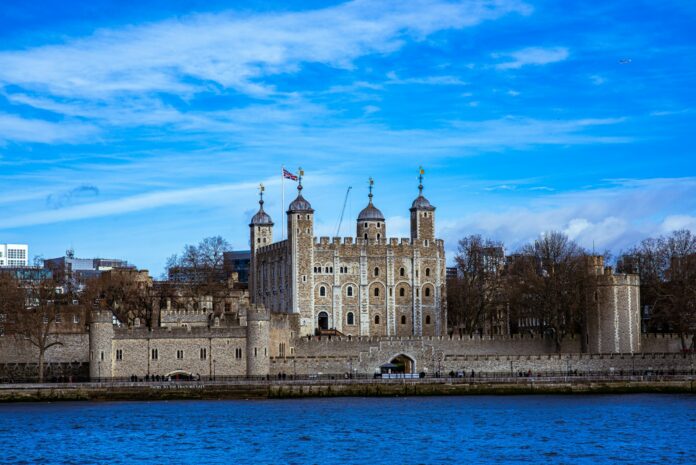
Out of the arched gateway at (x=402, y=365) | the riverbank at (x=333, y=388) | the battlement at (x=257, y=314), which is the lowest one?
the riverbank at (x=333, y=388)

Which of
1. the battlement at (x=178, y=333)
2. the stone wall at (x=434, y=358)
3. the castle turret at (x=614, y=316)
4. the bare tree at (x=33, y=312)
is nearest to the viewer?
the battlement at (x=178, y=333)

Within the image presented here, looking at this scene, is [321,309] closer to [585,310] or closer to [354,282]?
[354,282]

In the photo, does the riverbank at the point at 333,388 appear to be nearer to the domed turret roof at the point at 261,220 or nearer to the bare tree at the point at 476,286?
the bare tree at the point at 476,286

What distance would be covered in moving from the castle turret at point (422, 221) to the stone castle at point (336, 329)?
0.31 feet

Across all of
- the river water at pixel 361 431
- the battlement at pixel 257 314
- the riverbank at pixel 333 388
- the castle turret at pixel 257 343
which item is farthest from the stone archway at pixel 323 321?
the river water at pixel 361 431

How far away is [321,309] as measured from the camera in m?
109

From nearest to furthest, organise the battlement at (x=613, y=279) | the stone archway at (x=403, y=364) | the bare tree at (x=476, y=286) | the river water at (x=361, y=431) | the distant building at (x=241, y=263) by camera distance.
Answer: the river water at (x=361, y=431) → the stone archway at (x=403, y=364) → the battlement at (x=613, y=279) → the bare tree at (x=476, y=286) → the distant building at (x=241, y=263)

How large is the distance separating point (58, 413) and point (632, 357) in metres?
36.5

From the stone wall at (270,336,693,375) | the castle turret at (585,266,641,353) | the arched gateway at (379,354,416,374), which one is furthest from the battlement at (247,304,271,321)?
the castle turret at (585,266,641,353)

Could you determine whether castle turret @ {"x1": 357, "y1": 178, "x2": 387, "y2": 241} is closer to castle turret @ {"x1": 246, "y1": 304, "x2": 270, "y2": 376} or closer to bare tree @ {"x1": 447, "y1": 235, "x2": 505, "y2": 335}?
bare tree @ {"x1": 447, "y1": 235, "x2": 505, "y2": 335}

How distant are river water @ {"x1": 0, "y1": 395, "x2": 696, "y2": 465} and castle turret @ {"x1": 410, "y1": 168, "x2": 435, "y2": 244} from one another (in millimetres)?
30013

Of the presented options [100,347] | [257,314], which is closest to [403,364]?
[257,314]

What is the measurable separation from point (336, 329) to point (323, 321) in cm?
139

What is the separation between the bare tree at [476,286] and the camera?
108 metres
